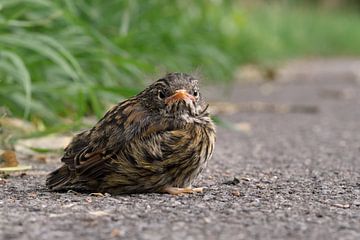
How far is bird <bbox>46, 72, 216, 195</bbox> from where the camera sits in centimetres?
394

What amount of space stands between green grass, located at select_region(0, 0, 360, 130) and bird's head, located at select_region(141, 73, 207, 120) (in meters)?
0.71

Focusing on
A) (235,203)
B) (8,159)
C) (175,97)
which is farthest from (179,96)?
(8,159)

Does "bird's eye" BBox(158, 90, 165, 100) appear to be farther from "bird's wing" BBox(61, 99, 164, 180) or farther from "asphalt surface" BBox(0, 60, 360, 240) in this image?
"asphalt surface" BBox(0, 60, 360, 240)

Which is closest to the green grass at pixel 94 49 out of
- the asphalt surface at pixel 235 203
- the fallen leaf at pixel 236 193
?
the asphalt surface at pixel 235 203

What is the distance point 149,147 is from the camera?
3.94 meters

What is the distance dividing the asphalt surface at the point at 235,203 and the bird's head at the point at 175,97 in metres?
0.40

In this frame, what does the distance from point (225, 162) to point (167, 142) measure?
1502 millimetres

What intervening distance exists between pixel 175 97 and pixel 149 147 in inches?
12.4

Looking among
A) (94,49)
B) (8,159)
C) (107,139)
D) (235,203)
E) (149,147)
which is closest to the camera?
(235,203)

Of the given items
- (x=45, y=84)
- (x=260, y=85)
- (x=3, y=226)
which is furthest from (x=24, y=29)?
(x=260, y=85)

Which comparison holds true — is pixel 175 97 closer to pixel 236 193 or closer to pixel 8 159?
pixel 236 193

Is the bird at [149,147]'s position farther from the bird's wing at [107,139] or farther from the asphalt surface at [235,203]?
the asphalt surface at [235,203]

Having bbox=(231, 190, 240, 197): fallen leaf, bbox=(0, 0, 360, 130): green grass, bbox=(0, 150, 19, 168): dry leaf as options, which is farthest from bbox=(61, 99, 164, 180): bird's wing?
bbox=(0, 0, 360, 130): green grass

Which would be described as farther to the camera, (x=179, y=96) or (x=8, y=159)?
(x=8, y=159)
